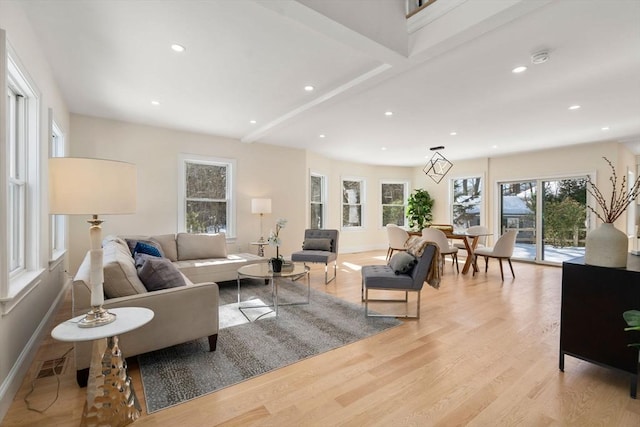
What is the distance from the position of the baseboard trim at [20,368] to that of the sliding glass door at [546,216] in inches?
333

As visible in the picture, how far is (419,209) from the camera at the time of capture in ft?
27.7

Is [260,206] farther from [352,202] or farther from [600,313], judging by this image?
[600,313]

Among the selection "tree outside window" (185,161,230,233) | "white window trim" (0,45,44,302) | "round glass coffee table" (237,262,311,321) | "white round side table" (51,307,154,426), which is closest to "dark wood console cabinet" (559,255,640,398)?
"round glass coffee table" (237,262,311,321)

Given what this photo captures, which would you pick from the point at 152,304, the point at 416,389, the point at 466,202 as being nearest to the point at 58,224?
the point at 152,304

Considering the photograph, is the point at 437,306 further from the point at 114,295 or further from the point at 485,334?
the point at 114,295

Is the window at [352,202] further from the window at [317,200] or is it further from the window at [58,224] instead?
the window at [58,224]

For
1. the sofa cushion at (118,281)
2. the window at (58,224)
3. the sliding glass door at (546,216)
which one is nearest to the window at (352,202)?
the sliding glass door at (546,216)

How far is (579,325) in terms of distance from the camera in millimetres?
2180

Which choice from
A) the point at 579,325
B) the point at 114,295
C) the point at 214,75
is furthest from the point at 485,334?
the point at 214,75

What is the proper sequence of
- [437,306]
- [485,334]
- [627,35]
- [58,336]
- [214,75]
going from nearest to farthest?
1. [58,336]
2. [627,35]
3. [485,334]
4. [214,75]
5. [437,306]

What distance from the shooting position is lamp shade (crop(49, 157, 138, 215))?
1.49m

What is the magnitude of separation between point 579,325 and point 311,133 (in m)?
4.51

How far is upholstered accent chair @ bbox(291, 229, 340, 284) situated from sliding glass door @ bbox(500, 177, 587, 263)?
4.74m

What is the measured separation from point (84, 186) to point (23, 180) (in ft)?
5.44
